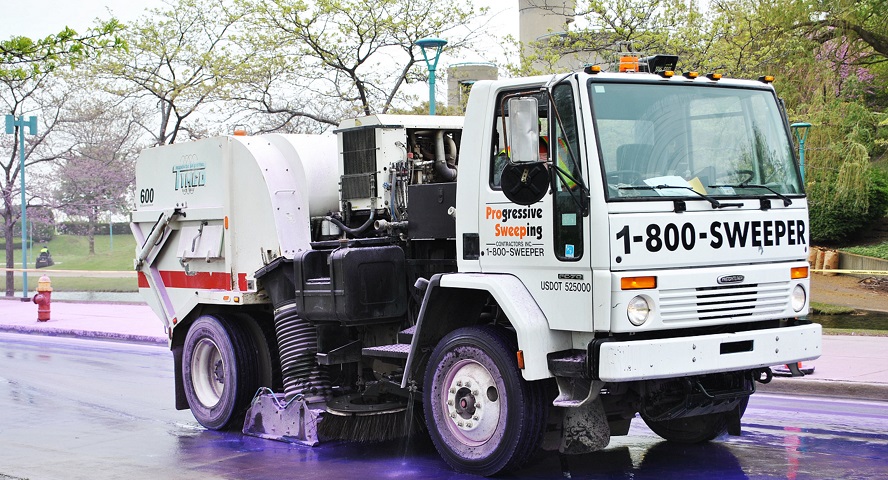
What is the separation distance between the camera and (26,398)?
11680 millimetres

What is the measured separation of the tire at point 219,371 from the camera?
30.5 feet

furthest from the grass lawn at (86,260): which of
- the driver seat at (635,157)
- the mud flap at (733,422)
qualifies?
the driver seat at (635,157)

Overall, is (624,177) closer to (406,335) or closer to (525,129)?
(525,129)

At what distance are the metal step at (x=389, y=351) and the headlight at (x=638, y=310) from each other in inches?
81.2

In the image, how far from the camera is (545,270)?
22.0 ft

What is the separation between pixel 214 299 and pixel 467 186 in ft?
11.0

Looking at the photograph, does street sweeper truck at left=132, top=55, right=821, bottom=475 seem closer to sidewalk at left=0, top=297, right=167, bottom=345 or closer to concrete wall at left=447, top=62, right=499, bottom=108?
sidewalk at left=0, top=297, right=167, bottom=345

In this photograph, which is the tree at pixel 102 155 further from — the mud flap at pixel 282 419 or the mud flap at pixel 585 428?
the mud flap at pixel 585 428

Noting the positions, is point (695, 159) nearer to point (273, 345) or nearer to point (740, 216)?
point (740, 216)

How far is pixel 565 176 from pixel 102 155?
31.3 metres

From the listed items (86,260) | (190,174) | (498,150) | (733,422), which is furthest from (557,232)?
(86,260)

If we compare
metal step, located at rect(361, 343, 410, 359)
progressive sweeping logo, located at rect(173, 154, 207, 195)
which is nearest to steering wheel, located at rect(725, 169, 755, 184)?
metal step, located at rect(361, 343, 410, 359)

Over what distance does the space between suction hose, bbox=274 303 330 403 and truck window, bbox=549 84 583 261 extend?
289 cm

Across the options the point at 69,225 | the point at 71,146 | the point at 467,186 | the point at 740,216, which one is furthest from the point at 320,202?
the point at 69,225
